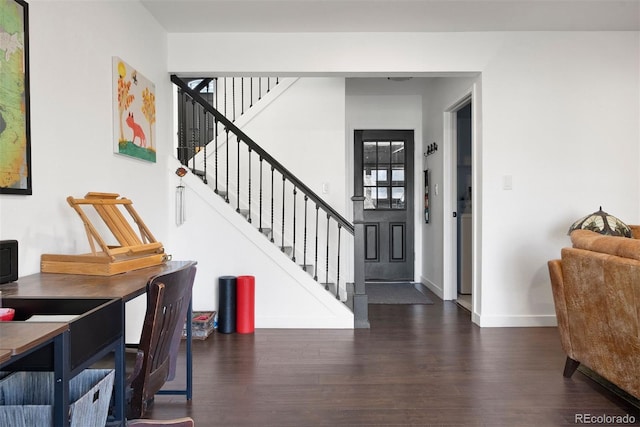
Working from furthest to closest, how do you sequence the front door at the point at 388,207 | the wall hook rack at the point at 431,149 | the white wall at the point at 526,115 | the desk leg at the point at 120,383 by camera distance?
the front door at the point at 388,207
the wall hook rack at the point at 431,149
the white wall at the point at 526,115
the desk leg at the point at 120,383

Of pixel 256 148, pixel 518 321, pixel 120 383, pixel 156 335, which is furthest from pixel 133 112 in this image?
Answer: pixel 518 321

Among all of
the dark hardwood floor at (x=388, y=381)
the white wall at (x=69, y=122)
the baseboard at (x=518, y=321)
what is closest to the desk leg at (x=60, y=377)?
the white wall at (x=69, y=122)

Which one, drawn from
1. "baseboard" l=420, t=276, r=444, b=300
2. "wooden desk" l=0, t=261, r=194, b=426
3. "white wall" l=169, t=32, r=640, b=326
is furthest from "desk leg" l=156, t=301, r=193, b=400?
"baseboard" l=420, t=276, r=444, b=300

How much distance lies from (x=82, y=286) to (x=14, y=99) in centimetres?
92

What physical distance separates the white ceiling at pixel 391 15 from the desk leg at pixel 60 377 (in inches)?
115

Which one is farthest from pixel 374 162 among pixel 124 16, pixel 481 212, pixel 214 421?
pixel 214 421

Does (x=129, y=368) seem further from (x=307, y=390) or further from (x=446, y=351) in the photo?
(x=446, y=351)

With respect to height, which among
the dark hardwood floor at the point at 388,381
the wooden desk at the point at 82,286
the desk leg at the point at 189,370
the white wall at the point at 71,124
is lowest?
the dark hardwood floor at the point at 388,381

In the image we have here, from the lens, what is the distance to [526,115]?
3973 mm

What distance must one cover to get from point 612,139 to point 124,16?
14.0 feet

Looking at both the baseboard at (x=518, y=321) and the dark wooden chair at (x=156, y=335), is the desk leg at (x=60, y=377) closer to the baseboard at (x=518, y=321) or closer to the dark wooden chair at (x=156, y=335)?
the dark wooden chair at (x=156, y=335)

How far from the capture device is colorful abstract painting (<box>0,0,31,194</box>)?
1816mm

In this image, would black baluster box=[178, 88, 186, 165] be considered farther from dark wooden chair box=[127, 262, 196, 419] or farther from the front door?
dark wooden chair box=[127, 262, 196, 419]

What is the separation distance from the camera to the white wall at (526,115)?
3.93m
